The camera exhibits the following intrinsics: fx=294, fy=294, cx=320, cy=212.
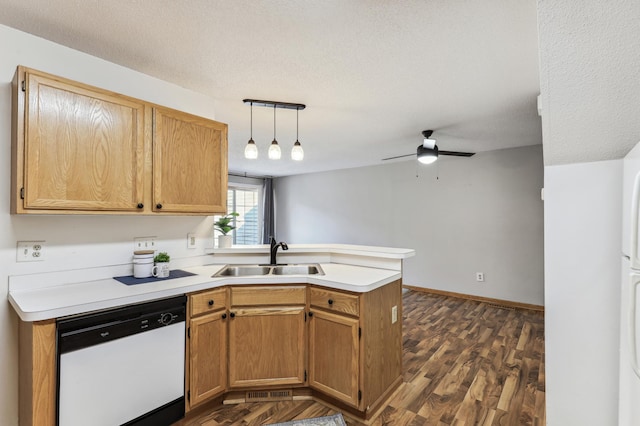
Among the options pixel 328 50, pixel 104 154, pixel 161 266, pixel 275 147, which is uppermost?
pixel 328 50

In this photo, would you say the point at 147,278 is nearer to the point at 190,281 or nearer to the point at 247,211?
the point at 190,281

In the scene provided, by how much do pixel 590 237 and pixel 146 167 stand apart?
2375 mm

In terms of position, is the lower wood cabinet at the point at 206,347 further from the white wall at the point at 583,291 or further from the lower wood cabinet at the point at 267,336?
the white wall at the point at 583,291

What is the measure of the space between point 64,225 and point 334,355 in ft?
6.35

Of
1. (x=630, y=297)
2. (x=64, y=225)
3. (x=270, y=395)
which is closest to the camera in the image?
(x=630, y=297)

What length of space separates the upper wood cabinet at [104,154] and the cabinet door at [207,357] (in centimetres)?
81

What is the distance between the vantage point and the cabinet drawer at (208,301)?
6.18ft

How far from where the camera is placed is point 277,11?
151cm

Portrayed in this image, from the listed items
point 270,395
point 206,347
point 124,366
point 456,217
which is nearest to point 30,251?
point 124,366

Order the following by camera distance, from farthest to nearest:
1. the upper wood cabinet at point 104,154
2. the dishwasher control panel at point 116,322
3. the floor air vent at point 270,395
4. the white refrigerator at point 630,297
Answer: the floor air vent at point 270,395 < the upper wood cabinet at point 104,154 < the dishwasher control panel at point 116,322 < the white refrigerator at point 630,297

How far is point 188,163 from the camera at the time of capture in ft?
7.14

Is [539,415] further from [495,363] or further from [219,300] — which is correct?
[219,300]

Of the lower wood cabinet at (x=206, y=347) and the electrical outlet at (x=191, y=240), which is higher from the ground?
the electrical outlet at (x=191, y=240)

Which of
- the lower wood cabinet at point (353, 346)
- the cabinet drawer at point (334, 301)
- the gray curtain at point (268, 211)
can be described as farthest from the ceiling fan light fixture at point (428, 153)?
the gray curtain at point (268, 211)
